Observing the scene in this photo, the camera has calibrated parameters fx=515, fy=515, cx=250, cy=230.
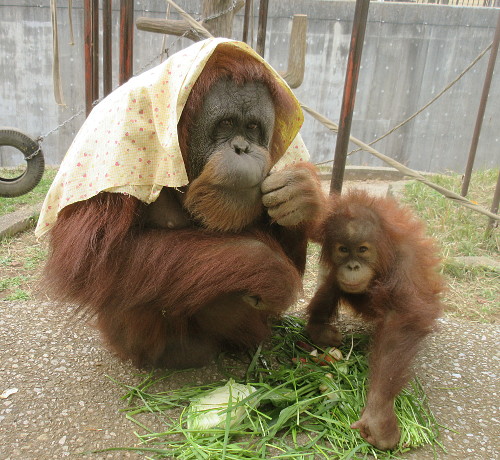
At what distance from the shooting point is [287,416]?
66.9 inches

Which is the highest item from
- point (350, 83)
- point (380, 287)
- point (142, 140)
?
point (350, 83)

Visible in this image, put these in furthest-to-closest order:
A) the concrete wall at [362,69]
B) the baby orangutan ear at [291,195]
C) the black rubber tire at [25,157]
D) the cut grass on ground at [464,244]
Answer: the concrete wall at [362,69], the black rubber tire at [25,157], the cut grass on ground at [464,244], the baby orangutan ear at [291,195]

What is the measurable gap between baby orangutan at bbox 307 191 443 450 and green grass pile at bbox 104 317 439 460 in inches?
3.9

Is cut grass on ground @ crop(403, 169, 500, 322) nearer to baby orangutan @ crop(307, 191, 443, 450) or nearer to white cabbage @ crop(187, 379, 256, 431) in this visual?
baby orangutan @ crop(307, 191, 443, 450)

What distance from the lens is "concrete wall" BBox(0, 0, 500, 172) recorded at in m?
8.06

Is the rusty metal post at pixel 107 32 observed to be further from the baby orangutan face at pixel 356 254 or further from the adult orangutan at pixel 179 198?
the baby orangutan face at pixel 356 254

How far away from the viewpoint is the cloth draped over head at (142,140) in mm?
1623

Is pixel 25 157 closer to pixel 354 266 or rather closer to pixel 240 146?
pixel 240 146

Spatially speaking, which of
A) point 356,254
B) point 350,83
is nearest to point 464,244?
point 350,83

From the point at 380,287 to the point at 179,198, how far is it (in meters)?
0.80

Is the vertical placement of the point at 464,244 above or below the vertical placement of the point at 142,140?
below

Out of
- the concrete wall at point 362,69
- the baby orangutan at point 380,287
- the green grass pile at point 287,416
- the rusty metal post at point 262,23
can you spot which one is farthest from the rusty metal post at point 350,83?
the concrete wall at point 362,69

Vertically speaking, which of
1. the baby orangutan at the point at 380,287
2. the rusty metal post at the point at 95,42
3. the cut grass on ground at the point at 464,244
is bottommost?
the cut grass on ground at the point at 464,244

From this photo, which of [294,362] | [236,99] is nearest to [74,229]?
[236,99]
